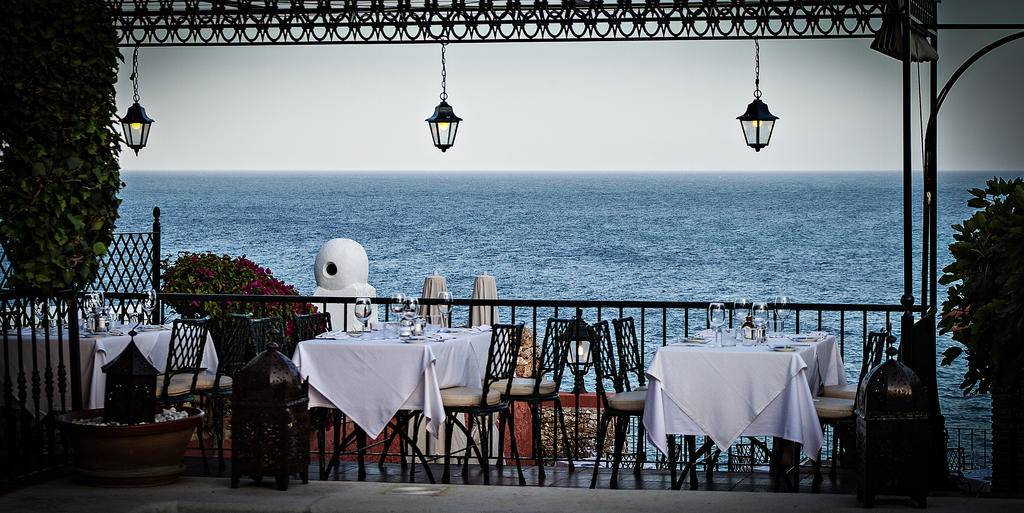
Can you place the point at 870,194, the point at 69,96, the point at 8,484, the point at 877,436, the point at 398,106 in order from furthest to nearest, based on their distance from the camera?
the point at 870,194 < the point at 398,106 < the point at 69,96 < the point at 8,484 < the point at 877,436

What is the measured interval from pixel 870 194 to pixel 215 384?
54029 mm

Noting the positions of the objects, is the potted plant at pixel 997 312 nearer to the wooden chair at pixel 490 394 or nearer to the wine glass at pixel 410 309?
the wooden chair at pixel 490 394

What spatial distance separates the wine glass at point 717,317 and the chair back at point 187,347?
11.1 ft

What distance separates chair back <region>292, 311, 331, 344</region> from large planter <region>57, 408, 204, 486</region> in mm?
1539

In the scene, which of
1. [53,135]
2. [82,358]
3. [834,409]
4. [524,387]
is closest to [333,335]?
[524,387]

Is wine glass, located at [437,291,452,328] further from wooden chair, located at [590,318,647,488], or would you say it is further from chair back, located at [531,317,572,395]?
wooden chair, located at [590,318,647,488]

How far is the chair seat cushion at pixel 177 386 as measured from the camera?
744cm

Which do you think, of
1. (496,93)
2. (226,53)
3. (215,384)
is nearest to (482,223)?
(496,93)

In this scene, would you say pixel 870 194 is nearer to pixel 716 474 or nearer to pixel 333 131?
pixel 333 131

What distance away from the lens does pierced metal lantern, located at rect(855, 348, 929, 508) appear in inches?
217


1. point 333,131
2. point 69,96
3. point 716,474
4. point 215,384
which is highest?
point 333,131

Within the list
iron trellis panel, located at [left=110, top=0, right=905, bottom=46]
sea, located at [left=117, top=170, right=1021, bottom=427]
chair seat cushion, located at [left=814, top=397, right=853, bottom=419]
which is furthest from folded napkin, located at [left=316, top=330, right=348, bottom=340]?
sea, located at [left=117, top=170, right=1021, bottom=427]

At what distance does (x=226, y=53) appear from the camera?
4956cm

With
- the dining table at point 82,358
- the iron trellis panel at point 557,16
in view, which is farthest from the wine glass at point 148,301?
the iron trellis panel at point 557,16
